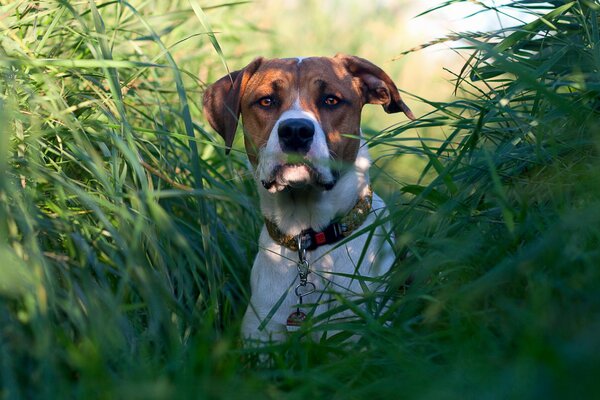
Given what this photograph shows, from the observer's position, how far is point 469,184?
2705 mm

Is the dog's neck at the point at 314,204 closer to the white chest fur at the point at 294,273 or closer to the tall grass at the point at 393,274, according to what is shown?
the white chest fur at the point at 294,273

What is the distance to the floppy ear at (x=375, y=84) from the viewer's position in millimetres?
3695

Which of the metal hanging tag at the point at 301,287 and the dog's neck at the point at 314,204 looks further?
the dog's neck at the point at 314,204

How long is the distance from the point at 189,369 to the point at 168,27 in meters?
3.05

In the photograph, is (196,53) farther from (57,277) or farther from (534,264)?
(534,264)

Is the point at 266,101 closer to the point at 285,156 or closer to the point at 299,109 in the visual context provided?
the point at 299,109

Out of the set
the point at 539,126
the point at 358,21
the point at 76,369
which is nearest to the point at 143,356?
the point at 76,369

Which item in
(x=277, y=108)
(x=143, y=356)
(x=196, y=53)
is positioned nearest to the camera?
(x=143, y=356)

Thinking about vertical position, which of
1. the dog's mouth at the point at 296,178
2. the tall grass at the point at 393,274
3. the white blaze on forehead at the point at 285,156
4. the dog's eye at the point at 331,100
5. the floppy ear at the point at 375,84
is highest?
the floppy ear at the point at 375,84

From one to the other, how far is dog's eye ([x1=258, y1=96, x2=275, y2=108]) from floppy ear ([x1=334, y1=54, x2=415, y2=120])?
48cm

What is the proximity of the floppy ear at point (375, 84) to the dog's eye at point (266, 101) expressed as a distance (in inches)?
18.8

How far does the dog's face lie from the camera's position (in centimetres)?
321

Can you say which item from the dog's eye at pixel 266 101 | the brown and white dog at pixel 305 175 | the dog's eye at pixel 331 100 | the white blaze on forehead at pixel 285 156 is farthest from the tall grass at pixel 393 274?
the dog's eye at pixel 331 100

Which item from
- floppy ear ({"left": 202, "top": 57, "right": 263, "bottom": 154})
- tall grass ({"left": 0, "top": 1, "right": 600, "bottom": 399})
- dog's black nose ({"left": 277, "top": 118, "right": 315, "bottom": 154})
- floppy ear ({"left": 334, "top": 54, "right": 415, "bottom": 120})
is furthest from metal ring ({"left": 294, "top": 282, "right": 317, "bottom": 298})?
floppy ear ({"left": 334, "top": 54, "right": 415, "bottom": 120})
